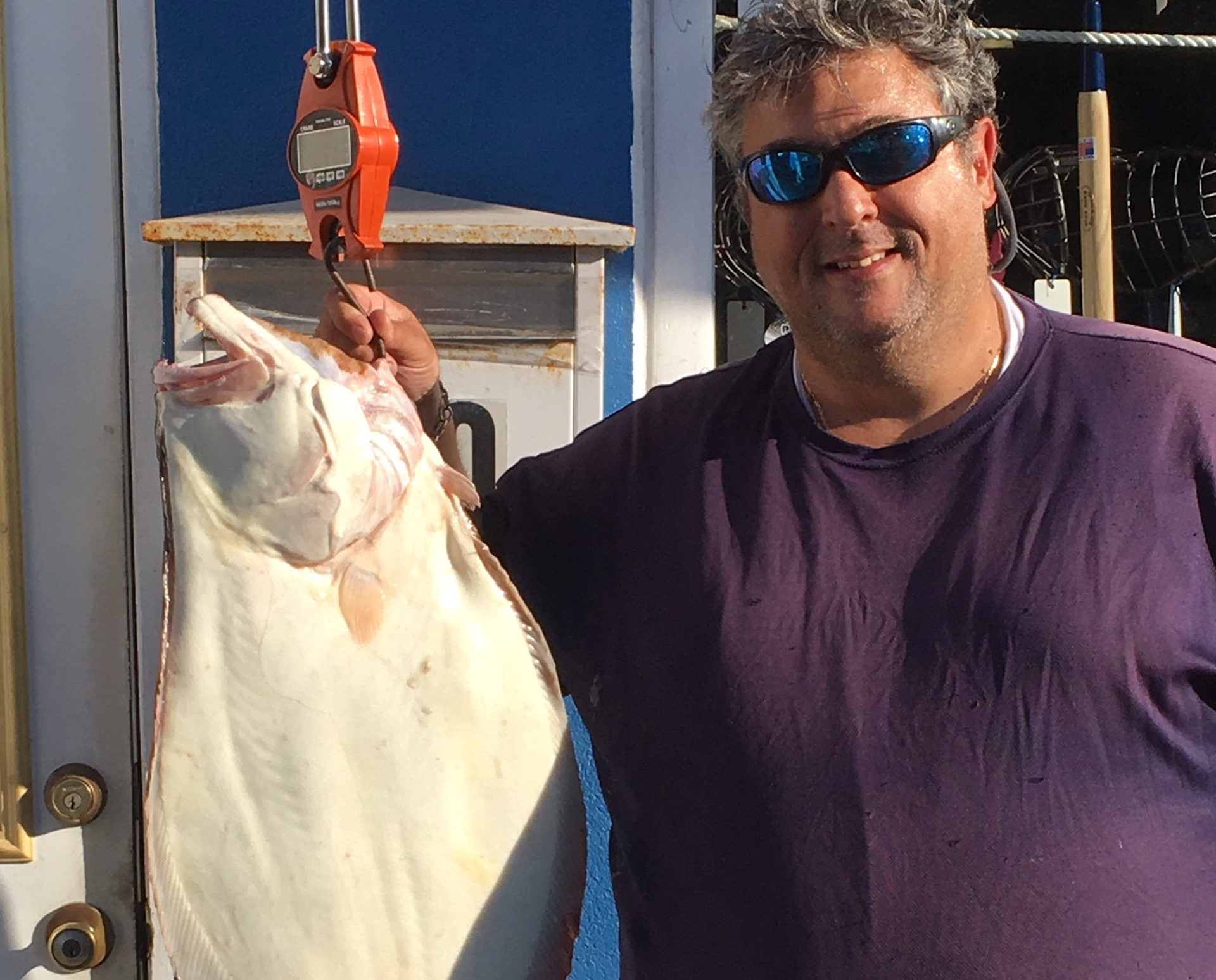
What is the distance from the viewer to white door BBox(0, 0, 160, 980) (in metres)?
1.99

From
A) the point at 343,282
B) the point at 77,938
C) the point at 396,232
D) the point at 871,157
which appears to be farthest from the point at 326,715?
the point at 77,938

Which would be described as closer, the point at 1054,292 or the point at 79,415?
the point at 79,415

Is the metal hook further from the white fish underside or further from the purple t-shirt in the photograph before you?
the purple t-shirt

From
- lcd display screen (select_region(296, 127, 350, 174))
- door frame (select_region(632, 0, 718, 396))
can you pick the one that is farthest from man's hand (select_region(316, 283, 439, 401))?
door frame (select_region(632, 0, 718, 396))

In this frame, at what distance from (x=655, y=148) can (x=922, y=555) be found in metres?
0.90

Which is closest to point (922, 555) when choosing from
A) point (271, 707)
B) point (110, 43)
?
point (271, 707)

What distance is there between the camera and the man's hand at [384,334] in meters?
1.42

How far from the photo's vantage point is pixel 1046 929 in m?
1.34

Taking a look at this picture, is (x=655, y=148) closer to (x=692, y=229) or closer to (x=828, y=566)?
(x=692, y=229)

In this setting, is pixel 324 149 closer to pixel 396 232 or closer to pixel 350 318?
pixel 350 318

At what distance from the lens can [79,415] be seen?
203 cm

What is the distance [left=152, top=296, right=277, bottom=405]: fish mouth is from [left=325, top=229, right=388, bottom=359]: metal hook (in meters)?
0.12

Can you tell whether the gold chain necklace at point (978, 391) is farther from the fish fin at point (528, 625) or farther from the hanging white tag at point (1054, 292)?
the hanging white tag at point (1054, 292)

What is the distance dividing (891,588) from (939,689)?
0.42 ft
